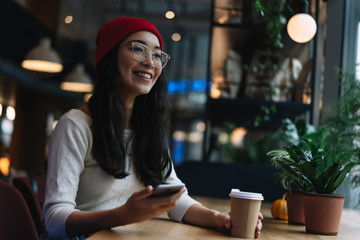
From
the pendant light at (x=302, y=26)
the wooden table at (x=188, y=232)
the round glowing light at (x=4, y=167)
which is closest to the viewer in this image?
the wooden table at (x=188, y=232)

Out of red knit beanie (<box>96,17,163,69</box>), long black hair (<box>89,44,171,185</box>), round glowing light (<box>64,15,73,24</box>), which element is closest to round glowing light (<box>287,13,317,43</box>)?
long black hair (<box>89,44,171,185</box>)

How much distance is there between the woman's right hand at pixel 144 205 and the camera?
4.04 ft

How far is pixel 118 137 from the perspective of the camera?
1.72 m

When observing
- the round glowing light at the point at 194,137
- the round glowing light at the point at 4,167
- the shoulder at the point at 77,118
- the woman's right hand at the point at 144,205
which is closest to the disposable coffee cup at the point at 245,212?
the woman's right hand at the point at 144,205

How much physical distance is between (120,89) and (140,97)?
15 centimetres

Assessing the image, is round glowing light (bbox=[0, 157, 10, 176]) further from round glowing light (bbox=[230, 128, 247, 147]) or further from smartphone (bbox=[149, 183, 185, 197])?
smartphone (bbox=[149, 183, 185, 197])

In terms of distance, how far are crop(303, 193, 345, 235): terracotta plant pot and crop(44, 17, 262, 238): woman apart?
0.27 meters

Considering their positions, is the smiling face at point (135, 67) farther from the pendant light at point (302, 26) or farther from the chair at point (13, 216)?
the pendant light at point (302, 26)

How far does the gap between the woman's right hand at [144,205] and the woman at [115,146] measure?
0.04 ft

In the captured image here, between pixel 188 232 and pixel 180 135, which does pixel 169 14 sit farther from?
pixel 188 232

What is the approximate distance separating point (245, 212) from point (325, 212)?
34 cm

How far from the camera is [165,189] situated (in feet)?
3.94

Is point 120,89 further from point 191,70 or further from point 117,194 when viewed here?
point 191,70

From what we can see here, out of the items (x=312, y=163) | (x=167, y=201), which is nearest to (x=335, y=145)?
(x=312, y=163)
